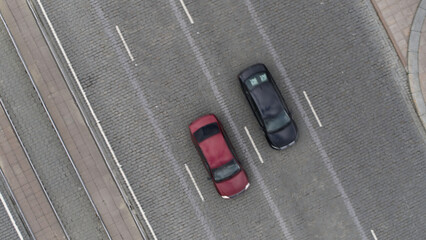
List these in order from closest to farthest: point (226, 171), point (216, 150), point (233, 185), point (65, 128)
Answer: point (216, 150), point (226, 171), point (233, 185), point (65, 128)

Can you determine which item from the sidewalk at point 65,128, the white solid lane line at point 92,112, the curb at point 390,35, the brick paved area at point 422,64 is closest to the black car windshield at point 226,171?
the white solid lane line at point 92,112

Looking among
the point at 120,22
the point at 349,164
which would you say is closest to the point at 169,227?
the point at 349,164

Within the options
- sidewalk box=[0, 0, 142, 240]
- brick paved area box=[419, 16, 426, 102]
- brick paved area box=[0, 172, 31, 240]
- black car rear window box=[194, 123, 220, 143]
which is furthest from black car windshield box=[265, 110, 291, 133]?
brick paved area box=[0, 172, 31, 240]

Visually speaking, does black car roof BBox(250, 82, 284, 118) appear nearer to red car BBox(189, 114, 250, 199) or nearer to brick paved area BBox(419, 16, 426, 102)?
red car BBox(189, 114, 250, 199)

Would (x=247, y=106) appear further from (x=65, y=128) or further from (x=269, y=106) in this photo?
(x=65, y=128)

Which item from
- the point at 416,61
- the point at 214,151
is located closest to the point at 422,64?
the point at 416,61

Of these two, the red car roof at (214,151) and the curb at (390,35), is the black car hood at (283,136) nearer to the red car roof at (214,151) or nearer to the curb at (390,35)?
the red car roof at (214,151)
